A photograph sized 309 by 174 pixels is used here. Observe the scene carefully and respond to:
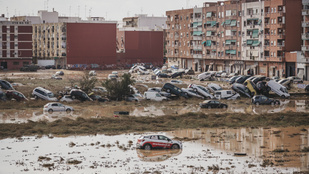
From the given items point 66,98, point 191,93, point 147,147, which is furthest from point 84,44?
point 147,147

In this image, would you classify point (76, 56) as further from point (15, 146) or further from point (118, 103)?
point (15, 146)

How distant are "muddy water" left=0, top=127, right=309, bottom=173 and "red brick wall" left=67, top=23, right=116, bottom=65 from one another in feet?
259

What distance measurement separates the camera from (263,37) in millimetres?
85125

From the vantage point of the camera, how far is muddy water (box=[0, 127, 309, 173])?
25250mm

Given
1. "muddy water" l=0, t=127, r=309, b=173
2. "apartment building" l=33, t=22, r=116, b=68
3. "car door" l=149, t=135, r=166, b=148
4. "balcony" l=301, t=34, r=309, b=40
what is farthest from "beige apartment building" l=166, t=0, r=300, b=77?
"car door" l=149, t=135, r=166, b=148

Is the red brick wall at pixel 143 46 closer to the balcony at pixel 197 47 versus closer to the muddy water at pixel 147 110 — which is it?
the balcony at pixel 197 47

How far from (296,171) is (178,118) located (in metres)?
17.5

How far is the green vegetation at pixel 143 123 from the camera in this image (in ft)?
116

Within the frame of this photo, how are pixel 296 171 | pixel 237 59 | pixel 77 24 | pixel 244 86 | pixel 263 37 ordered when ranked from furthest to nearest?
1. pixel 77 24
2. pixel 237 59
3. pixel 263 37
4. pixel 244 86
5. pixel 296 171

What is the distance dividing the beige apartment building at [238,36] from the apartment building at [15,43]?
97.9ft

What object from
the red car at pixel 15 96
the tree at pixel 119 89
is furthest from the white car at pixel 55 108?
the tree at pixel 119 89

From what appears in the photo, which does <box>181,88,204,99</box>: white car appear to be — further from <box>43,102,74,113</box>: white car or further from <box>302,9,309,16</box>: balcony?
<box>302,9,309,16</box>: balcony

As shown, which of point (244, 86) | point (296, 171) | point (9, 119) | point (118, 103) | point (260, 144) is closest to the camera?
point (296, 171)

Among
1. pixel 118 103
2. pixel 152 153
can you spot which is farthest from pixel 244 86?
pixel 152 153
